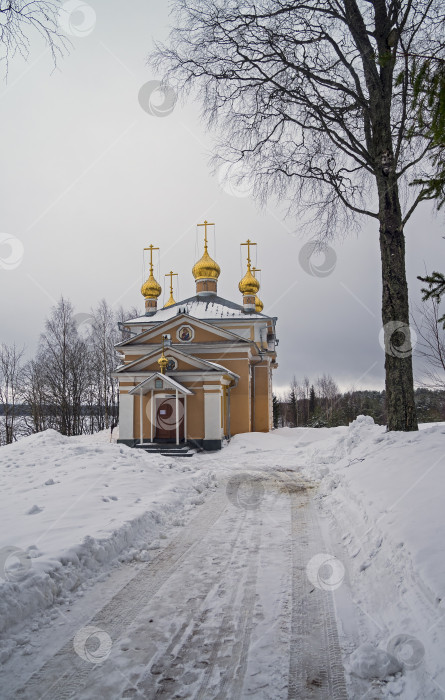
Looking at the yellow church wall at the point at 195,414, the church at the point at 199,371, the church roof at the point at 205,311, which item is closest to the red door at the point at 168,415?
the church at the point at 199,371

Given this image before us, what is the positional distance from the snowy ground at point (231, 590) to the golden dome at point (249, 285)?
853 inches

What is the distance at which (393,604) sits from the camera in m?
3.40

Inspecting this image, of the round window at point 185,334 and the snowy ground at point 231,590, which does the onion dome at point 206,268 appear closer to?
the round window at point 185,334

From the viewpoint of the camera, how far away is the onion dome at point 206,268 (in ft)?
92.7

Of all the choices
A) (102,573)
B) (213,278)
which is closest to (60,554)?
(102,573)

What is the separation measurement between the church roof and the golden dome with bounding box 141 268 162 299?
2.08 meters

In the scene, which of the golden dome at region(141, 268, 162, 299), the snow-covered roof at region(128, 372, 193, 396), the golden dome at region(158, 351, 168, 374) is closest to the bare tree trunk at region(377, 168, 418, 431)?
the snow-covered roof at region(128, 372, 193, 396)

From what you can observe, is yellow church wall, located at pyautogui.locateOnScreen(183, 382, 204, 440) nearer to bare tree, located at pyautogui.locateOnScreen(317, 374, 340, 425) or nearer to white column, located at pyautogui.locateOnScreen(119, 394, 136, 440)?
white column, located at pyautogui.locateOnScreen(119, 394, 136, 440)

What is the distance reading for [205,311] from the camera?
26.7 metres

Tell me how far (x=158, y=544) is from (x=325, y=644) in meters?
2.74

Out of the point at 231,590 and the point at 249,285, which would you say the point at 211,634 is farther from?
the point at 249,285

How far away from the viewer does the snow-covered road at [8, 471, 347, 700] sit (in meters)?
2.65

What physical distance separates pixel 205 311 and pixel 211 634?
939 inches

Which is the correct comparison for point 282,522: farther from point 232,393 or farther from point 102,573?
point 232,393
